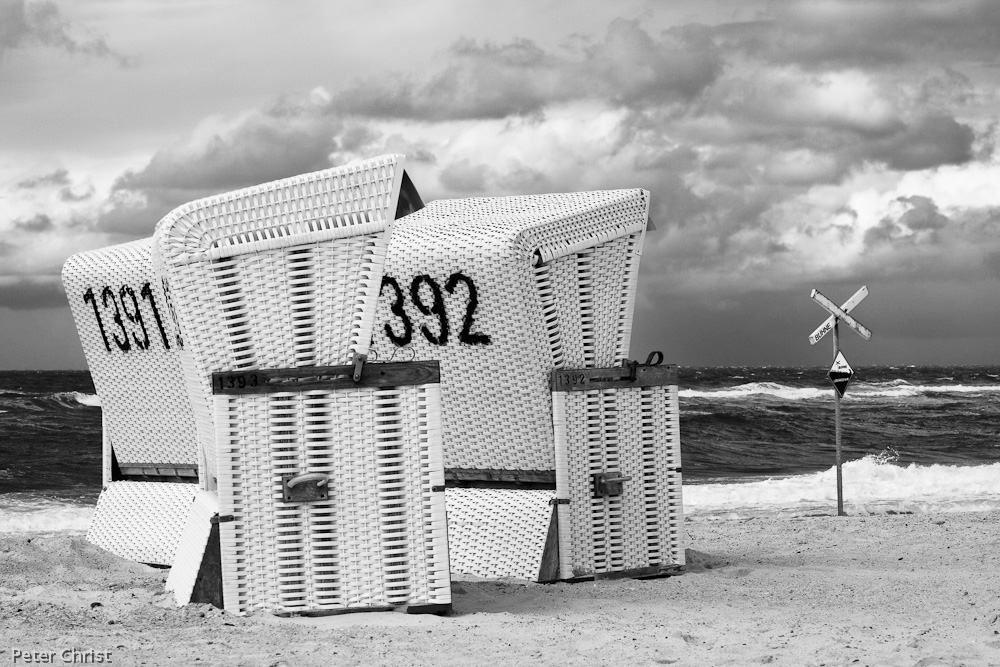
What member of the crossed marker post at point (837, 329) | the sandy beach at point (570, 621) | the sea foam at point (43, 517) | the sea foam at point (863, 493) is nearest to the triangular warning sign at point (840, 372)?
the crossed marker post at point (837, 329)

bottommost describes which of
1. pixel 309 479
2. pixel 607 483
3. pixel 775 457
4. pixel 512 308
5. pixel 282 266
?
pixel 775 457

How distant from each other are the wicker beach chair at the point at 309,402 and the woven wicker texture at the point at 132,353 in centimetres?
242

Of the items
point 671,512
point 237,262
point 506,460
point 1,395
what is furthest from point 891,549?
point 1,395

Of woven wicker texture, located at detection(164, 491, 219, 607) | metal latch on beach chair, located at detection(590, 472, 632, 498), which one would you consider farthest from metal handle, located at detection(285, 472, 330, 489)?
Answer: metal latch on beach chair, located at detection(590, 472, 632, 498)

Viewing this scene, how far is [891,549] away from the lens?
8.46 m

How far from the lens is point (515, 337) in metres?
6.66

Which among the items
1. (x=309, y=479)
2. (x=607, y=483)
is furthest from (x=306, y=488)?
(x=607, y=483)

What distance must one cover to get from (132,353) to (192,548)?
2.95 meters

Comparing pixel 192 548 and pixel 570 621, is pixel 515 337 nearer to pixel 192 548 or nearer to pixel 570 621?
pixel 570 621

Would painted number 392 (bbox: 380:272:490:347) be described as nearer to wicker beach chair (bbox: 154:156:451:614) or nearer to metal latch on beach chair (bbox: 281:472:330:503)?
wicker beach chair (bbox: 154:156:451:614)

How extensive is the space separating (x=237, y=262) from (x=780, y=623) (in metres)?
3.12

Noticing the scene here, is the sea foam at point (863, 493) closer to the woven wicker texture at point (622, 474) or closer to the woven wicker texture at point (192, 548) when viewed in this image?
the woven wicker texture at point (622, 474)

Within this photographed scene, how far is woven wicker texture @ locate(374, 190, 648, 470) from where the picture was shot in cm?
658

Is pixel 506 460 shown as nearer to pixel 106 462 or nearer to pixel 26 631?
pixel 26 631
